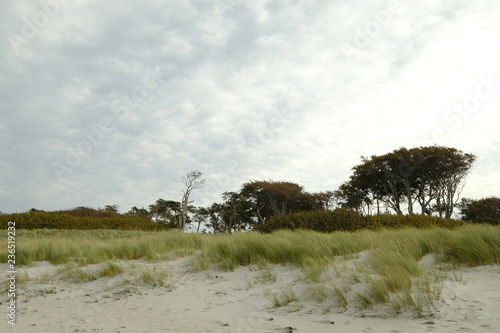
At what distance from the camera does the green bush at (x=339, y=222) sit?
45.6 feet

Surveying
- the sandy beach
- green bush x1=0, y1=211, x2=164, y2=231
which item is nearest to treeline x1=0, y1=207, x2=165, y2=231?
green bush x1=0, y1=211, x2=164, y2=231

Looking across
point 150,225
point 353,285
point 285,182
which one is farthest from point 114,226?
point 353,285

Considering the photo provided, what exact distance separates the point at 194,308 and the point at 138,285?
5.54ft

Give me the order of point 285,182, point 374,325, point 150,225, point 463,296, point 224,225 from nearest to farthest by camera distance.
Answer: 1. point 374,325
2. point 463,296
3. point 150,225
4. point 285,182
5. point 224,225

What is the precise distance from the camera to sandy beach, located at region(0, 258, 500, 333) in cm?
330

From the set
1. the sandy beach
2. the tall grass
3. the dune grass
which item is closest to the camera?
the sandy beach

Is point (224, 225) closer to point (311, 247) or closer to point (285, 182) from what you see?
point (285, 182)

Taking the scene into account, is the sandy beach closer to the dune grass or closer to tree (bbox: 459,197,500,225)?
the dune grass

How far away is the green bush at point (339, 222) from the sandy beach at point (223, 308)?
8569 mm

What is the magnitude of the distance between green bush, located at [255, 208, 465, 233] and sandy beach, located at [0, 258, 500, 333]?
857 cm

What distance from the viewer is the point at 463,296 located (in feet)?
12.0

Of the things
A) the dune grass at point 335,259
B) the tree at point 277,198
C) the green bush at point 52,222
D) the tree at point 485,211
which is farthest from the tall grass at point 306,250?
the tree at point 485,211

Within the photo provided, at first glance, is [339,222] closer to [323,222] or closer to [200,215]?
[323,222]

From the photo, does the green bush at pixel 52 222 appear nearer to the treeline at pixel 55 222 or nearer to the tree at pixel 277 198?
the treeline at pixel 55 222
